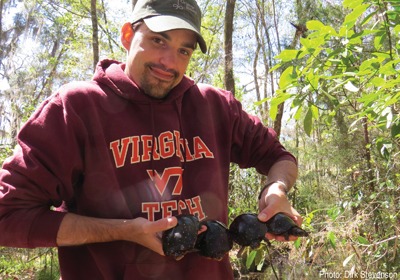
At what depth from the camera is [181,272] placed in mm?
1538

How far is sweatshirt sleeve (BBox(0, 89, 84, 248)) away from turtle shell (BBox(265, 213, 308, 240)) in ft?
2.53

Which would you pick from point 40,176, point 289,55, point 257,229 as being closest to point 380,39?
point 289,55

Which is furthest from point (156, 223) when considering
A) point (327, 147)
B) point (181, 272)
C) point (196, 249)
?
point (327, 147)

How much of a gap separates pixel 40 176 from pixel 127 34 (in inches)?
32.1

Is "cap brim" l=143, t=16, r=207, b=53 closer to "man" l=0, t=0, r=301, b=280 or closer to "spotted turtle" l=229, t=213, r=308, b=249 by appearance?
"man" l=0, t=0, r=301, b=280

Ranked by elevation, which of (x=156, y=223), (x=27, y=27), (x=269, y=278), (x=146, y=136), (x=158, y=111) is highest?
(x=27, y=27)

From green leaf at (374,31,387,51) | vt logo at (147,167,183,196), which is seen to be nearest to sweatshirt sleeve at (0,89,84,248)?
vt logo at (147,167,183,196)

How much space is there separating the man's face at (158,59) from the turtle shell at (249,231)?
0.65 meters

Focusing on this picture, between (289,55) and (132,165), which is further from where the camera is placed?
(289,55)

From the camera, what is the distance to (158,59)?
1646 millimetres

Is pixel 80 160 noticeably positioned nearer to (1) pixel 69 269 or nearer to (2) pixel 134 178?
(2) pixel 134 178

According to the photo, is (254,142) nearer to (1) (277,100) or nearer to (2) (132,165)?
(1) (277,100)

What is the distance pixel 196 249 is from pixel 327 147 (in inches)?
Result: 334

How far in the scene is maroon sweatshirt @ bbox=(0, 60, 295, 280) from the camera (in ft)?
Answer: 4.30
